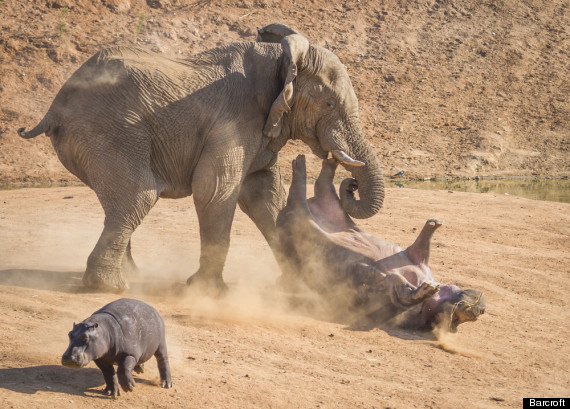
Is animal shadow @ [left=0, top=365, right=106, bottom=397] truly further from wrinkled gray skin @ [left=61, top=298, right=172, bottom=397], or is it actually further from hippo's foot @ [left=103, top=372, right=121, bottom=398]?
wrinkled gray skin @ [left=61, top=298, right=172, bottom=397]

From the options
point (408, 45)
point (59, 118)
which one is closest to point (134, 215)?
point (59, 118)

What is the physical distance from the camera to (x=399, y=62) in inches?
919

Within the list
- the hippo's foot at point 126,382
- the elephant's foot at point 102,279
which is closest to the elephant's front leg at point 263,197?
the elephant's foot at point 102,279

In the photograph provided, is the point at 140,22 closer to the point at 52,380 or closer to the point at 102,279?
the point at 102,279

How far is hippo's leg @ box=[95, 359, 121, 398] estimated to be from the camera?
16.8 feet

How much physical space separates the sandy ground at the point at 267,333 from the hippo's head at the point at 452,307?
16 centimetres

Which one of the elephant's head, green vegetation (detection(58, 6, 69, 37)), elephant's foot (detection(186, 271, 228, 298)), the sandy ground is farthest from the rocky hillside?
elephant's foot (detection(186, 271, 228, 298))

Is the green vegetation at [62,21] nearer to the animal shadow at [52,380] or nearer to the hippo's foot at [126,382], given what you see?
the animal shadow at [52,380]

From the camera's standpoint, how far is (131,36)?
21438 mm

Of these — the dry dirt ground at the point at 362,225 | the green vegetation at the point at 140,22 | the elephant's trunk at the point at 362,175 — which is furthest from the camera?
the green vegetation at the point at 140,22

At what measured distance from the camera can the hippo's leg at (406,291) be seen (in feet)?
23.7

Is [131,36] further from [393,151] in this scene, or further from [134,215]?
[134,215]

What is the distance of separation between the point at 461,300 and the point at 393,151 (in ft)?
40.4

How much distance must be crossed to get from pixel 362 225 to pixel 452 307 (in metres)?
4.75
